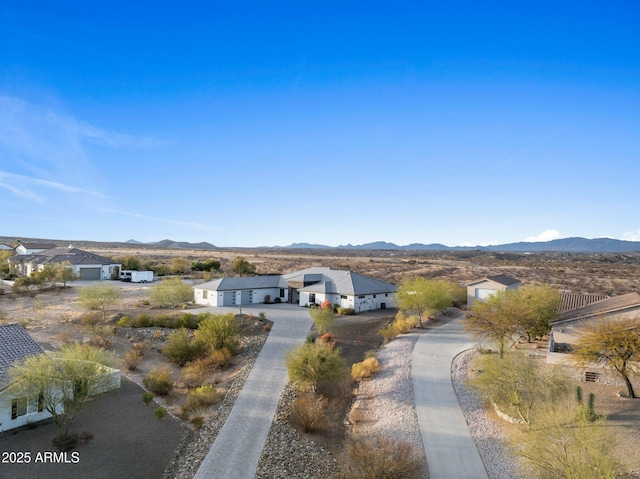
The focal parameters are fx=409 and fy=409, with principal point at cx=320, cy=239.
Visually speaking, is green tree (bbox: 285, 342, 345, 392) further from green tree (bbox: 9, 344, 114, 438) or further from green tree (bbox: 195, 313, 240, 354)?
green tree (bbox: 9, 344, 114, 438)

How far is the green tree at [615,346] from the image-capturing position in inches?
752

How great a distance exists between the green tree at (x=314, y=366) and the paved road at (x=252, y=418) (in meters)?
1.42

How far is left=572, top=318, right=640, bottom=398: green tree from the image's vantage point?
19.1m

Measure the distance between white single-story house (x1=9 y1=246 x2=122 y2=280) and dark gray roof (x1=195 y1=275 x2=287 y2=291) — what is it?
1114 inches

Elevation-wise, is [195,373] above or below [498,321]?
below

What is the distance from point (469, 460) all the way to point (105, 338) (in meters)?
27.2

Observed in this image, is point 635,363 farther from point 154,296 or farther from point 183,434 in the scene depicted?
point 154,296

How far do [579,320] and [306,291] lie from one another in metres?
28.3

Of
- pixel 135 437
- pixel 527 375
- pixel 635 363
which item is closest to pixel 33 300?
pixel 135 437

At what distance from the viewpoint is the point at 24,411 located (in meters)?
17.9

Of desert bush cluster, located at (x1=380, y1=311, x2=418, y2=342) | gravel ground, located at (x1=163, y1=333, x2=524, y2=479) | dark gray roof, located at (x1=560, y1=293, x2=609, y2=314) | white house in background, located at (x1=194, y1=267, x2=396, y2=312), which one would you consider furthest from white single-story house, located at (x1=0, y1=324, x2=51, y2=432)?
dark gray roof, located at (x1=560, y1=293, x2=609, y2=314)

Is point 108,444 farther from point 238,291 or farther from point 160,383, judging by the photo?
point 238,291

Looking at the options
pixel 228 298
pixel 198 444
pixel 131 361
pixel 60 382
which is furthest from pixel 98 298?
pixel 198 444

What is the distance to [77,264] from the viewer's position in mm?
64250
